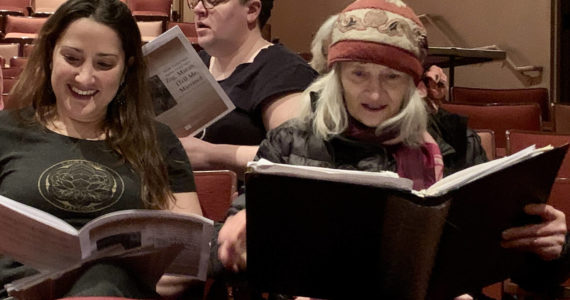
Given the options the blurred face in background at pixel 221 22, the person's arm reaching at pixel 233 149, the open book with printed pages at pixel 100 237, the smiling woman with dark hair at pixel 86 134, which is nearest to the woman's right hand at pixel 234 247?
the open book with printed pages at pixel 100 237

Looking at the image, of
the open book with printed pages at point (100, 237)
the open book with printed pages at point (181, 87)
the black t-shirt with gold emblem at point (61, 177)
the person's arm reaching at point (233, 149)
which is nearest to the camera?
the open book with printed pages at point (100, 237)

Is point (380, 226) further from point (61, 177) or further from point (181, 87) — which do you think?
point (181, 87)

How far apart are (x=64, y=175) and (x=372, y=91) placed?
633mm

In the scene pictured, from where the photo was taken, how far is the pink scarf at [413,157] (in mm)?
1520

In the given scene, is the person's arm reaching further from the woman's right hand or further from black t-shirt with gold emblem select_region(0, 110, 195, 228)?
the woman's right hand

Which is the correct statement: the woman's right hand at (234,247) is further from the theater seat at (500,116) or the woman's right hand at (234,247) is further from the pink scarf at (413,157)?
the theater seat at (500,116)

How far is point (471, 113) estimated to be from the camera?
10.7 feet

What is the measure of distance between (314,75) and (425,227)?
90 cm

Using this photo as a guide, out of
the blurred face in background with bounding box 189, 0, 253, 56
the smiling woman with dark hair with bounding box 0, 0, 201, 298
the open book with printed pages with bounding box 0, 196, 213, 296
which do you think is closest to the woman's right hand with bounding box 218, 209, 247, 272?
the open book with printed pages with bounding box 0, 196, 213, 296

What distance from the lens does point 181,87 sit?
1.76 m

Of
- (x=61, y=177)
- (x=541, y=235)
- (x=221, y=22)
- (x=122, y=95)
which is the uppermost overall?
(x=221, y=22)

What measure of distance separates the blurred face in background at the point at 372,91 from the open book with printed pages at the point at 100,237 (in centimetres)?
41

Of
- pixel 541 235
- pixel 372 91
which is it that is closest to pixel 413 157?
pixel 372 91

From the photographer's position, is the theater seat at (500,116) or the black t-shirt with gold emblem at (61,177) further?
the theater seat at (500,116)
